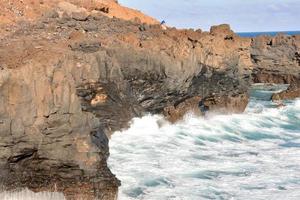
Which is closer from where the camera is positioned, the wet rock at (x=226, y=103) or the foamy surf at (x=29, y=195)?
the foamy surf at (x=29, y=195)

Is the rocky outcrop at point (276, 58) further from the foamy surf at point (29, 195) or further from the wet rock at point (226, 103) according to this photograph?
the foamy surf at point (29, 195)

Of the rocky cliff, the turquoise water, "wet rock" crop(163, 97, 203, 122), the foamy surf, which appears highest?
the rocky cliff

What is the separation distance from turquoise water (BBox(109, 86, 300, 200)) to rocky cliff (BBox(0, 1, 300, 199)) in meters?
1.09

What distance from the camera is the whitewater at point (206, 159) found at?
1627 centimetres

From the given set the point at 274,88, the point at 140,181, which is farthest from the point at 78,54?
the point at 274,88

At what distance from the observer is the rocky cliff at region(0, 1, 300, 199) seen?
12.9 metres

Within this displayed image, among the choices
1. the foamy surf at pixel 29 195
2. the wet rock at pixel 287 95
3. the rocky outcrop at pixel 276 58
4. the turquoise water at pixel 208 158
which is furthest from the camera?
the rocky outcrop at pixel 276 58

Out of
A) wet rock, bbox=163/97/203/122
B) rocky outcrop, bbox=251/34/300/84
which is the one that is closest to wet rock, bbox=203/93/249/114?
wet rock, bbox=163/97/203/122

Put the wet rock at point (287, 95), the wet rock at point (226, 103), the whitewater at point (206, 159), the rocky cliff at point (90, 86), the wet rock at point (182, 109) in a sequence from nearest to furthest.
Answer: the rocky cliff at point (90, 86)
the whitewater at point (206, 159)
the wet rock at point (182, 109)
the wet rock at point (226, 103)
the wet rock at point (287, 95)

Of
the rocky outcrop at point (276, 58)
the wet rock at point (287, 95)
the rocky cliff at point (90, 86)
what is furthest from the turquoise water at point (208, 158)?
the rocky outcrop at point (276, 58)

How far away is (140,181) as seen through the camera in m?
16.8

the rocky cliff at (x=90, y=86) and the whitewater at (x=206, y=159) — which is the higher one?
the rocky cliff at (x=90, y=86)

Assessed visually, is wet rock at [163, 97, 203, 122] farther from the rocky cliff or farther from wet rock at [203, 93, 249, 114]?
wet rock at [203, 93, 249, 114]

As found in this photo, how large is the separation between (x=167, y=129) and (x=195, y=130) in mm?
1429
